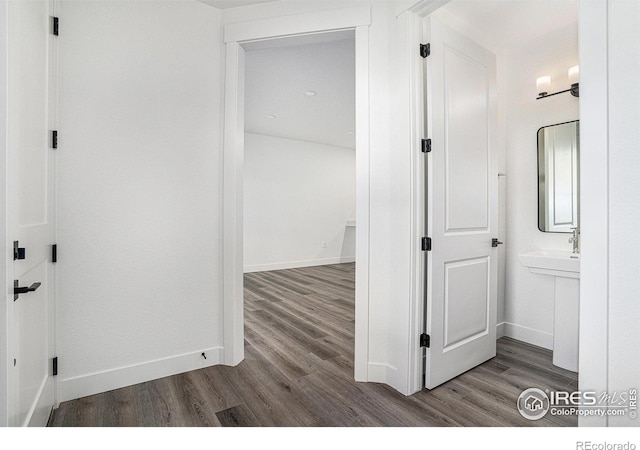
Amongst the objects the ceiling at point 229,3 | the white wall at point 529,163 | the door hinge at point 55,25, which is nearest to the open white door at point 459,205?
the white wall at point 529,163

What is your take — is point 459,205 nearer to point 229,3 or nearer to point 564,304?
point 564,304

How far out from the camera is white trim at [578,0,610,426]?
0.96 meters

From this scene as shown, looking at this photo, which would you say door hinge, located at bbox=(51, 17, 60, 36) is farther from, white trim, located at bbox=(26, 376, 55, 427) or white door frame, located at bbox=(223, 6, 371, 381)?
white trim, located at bbox=(26, 376, 55, 427)

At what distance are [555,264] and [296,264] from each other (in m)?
4.87

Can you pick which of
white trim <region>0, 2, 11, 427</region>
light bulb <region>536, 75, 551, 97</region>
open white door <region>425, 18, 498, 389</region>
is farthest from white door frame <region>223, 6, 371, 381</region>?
light bulb <region>536, 75, 551, 97</region>

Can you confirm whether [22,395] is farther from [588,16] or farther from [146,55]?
[588,16]

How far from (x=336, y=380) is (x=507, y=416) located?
0.98 metres

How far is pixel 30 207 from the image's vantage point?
1.36 meters

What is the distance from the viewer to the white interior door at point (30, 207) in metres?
1.12

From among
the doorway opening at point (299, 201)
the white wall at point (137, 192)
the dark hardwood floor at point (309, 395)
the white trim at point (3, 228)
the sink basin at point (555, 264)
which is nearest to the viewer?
the white trim at point (3, 228)

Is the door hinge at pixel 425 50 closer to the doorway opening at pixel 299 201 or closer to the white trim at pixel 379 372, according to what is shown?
the doorway opening at pixel 299 201

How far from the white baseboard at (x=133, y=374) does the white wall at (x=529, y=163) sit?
2596mm

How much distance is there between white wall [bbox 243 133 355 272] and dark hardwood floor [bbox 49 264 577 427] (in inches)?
135
